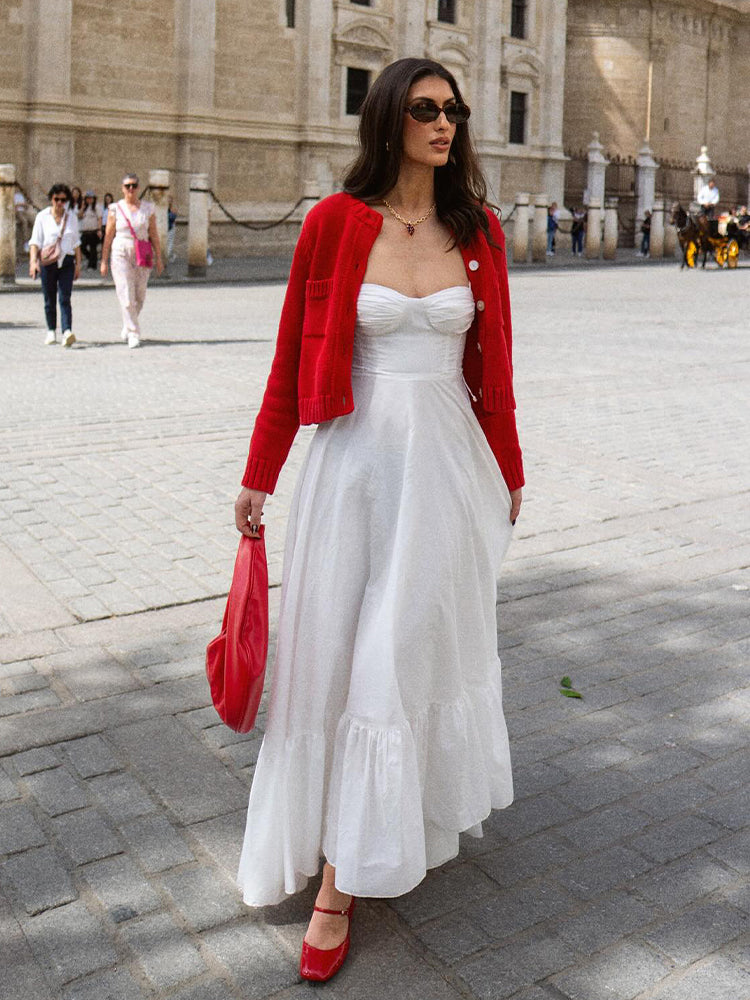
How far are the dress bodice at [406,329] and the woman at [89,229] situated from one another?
25938mm

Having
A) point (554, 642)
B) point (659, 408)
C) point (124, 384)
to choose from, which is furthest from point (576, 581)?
point (124, 384)

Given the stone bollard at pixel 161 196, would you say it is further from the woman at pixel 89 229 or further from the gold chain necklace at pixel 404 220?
Result: the gold chain necklace at pixel 404 220

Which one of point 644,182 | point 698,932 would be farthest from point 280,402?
point 644,182

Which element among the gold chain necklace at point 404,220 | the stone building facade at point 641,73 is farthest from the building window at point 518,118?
the gold chain necklace at point 404,220

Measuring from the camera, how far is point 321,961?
9.20 feet

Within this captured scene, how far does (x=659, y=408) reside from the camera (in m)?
10.3

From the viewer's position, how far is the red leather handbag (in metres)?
2.86

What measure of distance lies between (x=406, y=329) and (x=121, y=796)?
1.60 meters

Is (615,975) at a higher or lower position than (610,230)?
lower

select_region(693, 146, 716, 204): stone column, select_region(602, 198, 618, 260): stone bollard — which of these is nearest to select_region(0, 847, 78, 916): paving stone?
select_region(602, 198, 618, 260): stone bollard

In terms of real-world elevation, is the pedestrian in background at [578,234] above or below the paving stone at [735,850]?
above

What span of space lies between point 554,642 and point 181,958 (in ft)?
7.98

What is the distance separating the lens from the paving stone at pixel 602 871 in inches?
126

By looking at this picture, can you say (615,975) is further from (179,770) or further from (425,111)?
(425,111)
